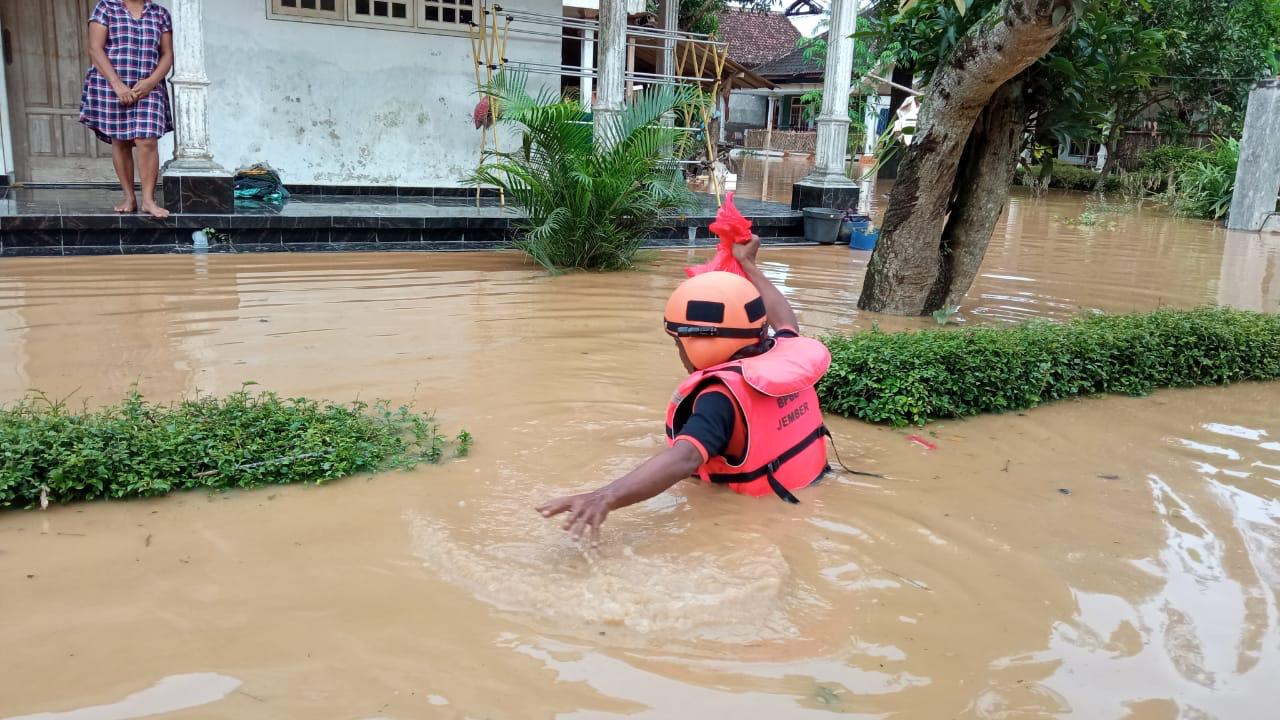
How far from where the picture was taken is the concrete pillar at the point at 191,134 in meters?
9.22

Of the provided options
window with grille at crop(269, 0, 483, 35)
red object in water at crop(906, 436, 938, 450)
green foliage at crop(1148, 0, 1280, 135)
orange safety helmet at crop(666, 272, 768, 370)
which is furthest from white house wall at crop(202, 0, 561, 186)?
green foliage at crop(1148, 0, 1280, 135)

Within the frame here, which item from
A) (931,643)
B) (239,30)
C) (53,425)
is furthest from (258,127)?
(931,643)

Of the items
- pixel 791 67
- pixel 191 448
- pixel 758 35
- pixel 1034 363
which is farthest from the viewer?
pixel 758 35

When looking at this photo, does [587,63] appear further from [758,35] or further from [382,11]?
[758,35]

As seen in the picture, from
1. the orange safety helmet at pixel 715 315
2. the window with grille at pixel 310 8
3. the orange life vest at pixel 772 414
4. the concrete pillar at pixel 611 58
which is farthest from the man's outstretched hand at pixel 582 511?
the window with grille at pixel 310 8

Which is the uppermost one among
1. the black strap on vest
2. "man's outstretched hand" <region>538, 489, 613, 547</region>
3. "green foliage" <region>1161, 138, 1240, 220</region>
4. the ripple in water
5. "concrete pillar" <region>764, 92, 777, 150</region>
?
"concrete pillar" <region>764, 92, 777, 150</region>

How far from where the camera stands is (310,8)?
11.7 m

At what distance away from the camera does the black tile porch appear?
8516 mm

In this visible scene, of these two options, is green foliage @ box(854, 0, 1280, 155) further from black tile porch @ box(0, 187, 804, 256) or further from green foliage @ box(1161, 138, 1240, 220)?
green foliage @ box(1161, 138, 1240, 220)

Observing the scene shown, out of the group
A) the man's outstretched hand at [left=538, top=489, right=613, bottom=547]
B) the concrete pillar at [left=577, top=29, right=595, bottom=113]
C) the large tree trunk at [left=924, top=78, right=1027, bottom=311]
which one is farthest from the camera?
the concrete pillar at [left=577, top=29, right=595, bottom=113]

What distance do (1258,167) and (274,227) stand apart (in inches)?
576

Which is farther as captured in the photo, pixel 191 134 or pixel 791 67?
pixel 791 67

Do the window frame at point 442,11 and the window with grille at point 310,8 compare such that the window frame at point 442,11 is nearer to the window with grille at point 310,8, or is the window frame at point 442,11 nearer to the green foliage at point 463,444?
the window with grille at point 310,8

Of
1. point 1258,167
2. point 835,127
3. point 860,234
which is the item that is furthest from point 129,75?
point 1258,167
